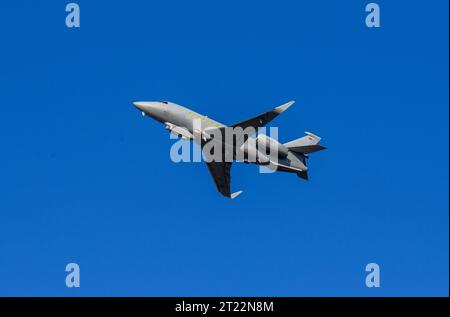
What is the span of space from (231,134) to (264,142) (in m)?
2.68

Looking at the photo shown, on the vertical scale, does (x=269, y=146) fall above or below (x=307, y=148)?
above

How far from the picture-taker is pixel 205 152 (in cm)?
5941

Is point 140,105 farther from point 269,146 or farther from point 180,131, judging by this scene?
point 269,146

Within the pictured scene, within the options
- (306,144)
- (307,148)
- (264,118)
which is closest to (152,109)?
(264,118)

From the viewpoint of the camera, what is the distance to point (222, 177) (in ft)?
209

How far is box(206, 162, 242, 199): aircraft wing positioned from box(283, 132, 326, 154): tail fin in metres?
6.96

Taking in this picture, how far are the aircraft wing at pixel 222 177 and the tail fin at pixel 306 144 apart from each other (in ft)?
22.8

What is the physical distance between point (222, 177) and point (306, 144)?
9104mm

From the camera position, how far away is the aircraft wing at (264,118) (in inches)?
2076

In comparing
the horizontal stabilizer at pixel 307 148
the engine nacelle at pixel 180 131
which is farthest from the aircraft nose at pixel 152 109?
the horizontal stabilizer at pixel 307 148

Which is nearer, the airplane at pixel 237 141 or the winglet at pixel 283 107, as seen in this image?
the winglet at pixel 283 107

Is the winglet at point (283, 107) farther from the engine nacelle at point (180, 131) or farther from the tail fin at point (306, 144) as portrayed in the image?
the engine nacelle at point (180, 131)
